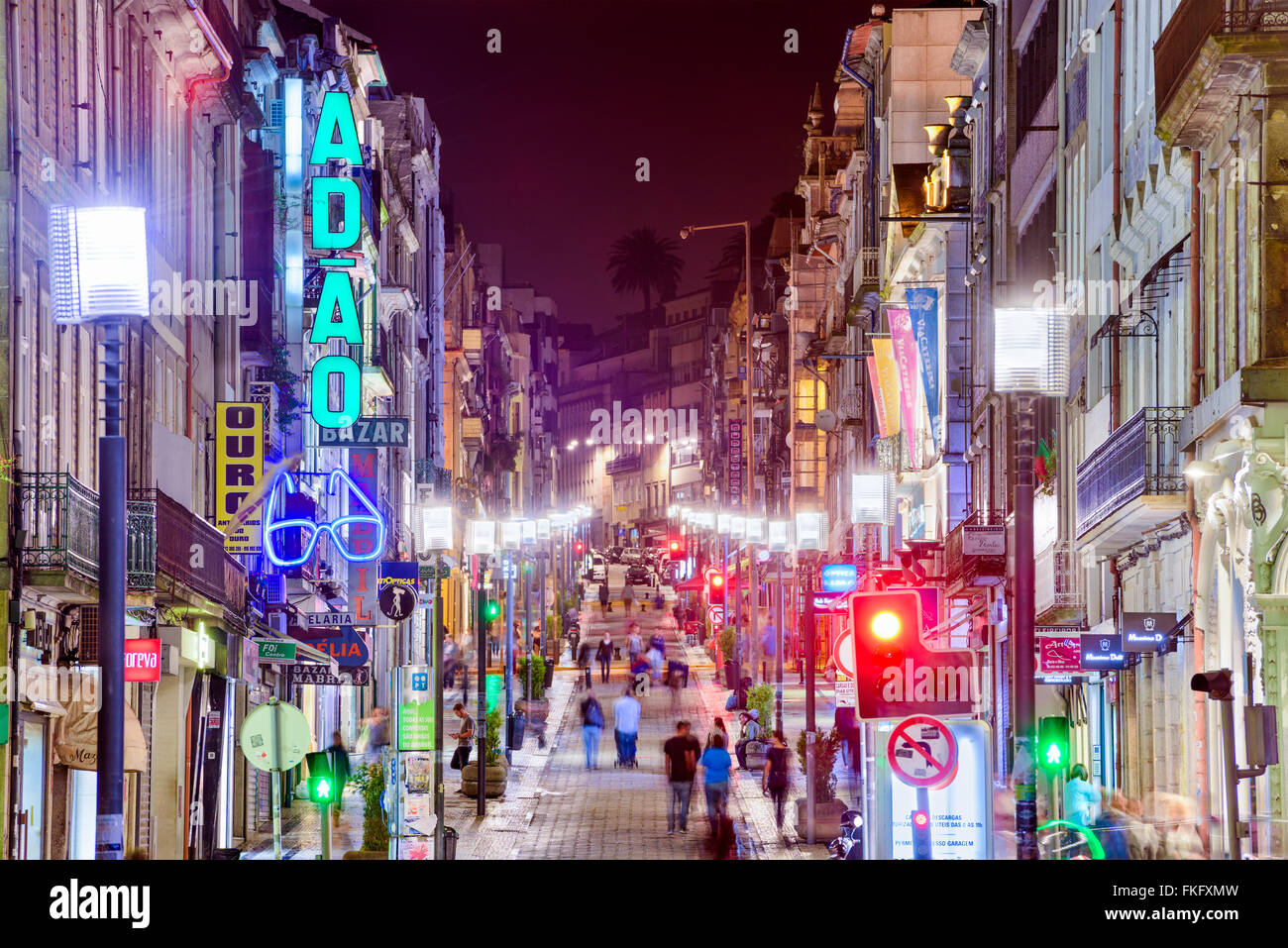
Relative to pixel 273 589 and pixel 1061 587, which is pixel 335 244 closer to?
pixel 273 589

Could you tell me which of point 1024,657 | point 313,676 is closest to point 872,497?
A: point 313,676

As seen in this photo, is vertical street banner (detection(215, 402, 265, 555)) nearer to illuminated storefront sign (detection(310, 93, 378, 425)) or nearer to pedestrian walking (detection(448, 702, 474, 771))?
illuminated storefront sign (detection(310, 93, 378, 425))

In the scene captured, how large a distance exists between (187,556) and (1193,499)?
1208 cm

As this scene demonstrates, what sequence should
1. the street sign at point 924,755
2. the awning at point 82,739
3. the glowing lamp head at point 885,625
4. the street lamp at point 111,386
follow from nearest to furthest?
the street lamp at point 111,386 < the glowing lamp head at point 885,625 < the street sign at point 924,755 < the awning at point 82,739

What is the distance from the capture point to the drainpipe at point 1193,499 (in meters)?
25.1

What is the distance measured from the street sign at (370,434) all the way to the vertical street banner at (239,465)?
8.03m

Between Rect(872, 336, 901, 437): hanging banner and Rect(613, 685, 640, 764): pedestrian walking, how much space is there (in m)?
13.2

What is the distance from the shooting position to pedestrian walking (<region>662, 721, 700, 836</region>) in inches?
1241

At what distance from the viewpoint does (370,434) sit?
43094 millimetres

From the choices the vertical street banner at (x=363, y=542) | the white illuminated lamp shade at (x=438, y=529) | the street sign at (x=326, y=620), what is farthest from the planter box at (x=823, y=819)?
the vertical street banner at (x=363, y=542)

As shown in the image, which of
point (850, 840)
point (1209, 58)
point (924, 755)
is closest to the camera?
point (924, 755)

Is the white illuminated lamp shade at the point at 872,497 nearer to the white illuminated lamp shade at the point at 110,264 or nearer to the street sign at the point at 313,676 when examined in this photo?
the street sign at the point at 313,676

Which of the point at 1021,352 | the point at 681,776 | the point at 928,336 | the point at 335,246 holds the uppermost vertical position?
the point at 335,246
